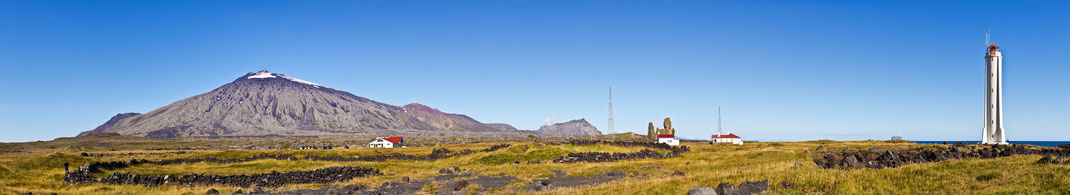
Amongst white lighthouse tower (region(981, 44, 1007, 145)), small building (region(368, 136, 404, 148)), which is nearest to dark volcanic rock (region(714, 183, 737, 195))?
white lighthouse tower (region(981, 44, 1007, 145))

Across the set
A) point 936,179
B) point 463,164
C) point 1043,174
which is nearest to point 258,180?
point 463,164

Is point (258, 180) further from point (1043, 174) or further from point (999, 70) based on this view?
point (999, 70)

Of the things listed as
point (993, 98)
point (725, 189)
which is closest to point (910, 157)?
point (725, 189)

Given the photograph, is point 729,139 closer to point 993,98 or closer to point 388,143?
point 993,98

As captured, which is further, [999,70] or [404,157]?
[404,157]

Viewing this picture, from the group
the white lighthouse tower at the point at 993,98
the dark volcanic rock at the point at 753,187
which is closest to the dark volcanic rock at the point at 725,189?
the dark volcanic rock at the point at 753,187

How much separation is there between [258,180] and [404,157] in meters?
37.5

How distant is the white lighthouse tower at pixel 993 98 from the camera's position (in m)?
64.9

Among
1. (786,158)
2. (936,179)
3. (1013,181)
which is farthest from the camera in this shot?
(786,158)

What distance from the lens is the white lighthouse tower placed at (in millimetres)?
64875

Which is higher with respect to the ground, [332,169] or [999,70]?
[999,70]

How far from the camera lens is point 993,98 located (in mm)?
65125

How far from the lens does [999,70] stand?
64.9m

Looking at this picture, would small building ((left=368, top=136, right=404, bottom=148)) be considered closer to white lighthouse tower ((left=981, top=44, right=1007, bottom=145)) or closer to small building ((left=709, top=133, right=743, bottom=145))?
small building ((left=709, top=133, right=743, bottom=145))
